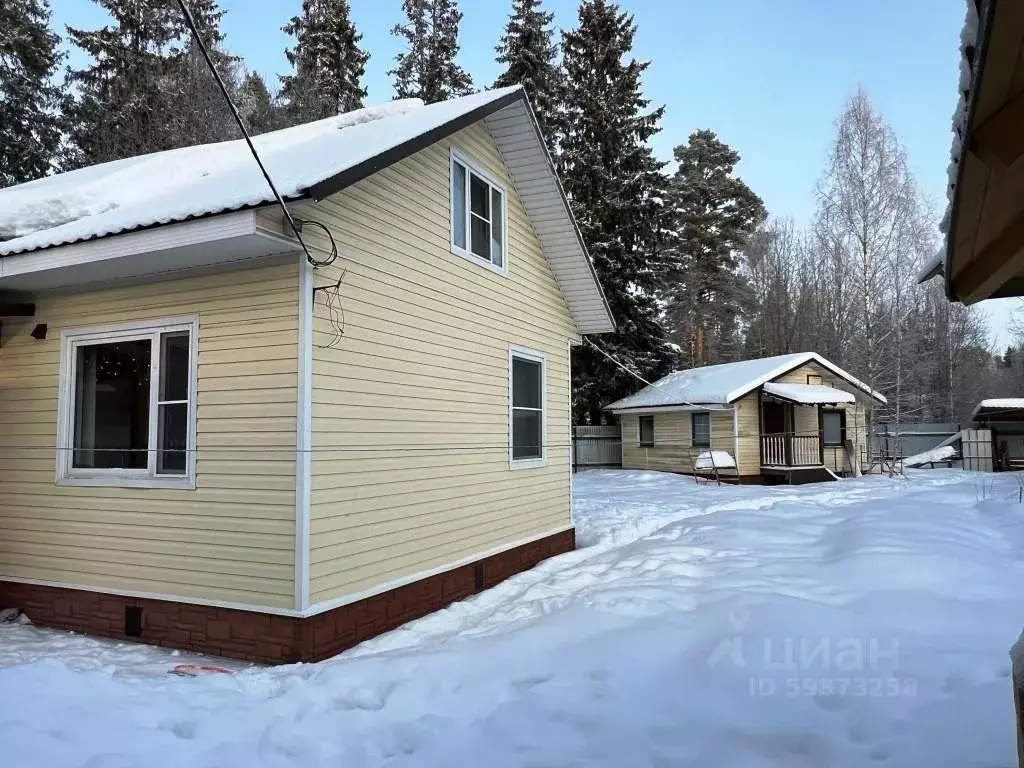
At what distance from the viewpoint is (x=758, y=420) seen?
20.8 metres

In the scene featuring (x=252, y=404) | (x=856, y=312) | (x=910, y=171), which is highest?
(x=910, y=171)

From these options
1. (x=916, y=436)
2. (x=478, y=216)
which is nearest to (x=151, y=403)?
(x=478, y=216)

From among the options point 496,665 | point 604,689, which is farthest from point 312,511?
point 604,689

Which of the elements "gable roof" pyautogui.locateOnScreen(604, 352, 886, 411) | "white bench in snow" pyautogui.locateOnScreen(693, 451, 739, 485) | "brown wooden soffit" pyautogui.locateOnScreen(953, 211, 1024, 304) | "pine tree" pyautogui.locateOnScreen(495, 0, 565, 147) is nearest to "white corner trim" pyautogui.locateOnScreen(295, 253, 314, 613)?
"brown wooden soffit" pyautogui.locateOnScreen(953, 211, 1024, 304)

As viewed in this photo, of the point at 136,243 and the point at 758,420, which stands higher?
the point at 136,243

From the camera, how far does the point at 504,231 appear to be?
8.59 m

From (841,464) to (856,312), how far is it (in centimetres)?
700

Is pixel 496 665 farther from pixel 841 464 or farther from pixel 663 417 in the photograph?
pixel 841 464

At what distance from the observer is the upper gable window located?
763 centimetres

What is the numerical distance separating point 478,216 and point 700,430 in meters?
15.0

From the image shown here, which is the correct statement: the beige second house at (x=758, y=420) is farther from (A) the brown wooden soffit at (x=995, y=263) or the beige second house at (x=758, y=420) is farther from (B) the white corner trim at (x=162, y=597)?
(A) the brown wooden soffit at (x=995, y=263)

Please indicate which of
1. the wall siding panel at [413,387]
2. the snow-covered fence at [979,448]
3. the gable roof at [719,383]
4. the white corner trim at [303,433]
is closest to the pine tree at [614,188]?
the gable roof at [719,383]

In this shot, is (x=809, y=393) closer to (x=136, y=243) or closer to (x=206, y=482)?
(x=206, y=482)

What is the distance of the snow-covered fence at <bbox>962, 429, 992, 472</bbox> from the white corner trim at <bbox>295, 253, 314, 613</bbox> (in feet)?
80.8
